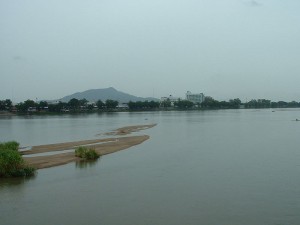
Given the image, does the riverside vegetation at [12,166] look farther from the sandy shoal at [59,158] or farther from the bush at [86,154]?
the bush at [86,154]

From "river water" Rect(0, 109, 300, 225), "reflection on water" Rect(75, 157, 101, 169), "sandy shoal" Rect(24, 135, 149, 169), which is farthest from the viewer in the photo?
"sandy shoal" Rect(24, 135, 149, 169)

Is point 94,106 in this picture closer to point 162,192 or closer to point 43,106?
point 43,106

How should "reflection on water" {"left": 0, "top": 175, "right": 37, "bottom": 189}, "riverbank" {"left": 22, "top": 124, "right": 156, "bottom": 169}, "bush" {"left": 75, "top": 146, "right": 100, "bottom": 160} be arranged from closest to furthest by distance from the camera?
"reflection on water" {"left": 0, "top": 175, "right": 37, "bottom": 189}
"riverbank" {"left": 22, "top": 124, "right": 156, "bottom": 169}
"bush" {"left": 75, "top": 146, "right": 100, "bottom": 160}

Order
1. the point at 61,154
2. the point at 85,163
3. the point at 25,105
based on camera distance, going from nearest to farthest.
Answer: the point at 85,163 → the point at 61,154 → the point at 25,105

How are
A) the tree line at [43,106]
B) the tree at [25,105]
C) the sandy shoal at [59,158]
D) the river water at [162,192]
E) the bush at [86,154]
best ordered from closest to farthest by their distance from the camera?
the river water at [162,192], the sandy shoal at [59,158], the bush at [86,154], the tree at [25,105], the tree line at [43,106]

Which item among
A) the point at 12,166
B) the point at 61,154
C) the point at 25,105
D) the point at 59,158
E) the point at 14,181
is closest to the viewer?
the point at 14,181

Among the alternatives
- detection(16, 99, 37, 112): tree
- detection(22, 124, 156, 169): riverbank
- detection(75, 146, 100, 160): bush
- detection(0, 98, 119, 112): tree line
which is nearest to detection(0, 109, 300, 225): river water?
detection(75, 146, 100, 160): bush

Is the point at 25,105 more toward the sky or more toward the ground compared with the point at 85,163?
more toward the sky

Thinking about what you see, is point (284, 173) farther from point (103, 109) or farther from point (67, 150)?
point (103, 109)

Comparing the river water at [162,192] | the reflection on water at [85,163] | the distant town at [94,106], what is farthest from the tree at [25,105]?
the reflection on water at [85,163]

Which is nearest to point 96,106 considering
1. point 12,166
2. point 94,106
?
point 94,106

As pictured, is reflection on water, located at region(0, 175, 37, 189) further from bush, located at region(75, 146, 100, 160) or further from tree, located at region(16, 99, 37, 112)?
tree, located at region(16, 99, 37, 112)

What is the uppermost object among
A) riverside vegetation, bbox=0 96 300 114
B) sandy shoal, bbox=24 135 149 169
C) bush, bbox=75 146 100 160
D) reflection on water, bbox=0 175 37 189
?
riverside vegetation, bbox=0 96 300 114

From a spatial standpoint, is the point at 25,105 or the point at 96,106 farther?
the point at 96,106
